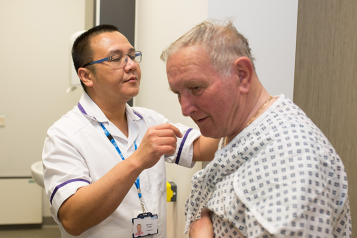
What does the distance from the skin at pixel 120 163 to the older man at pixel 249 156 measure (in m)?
0.19

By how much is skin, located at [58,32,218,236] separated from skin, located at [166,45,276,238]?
0.21 meters

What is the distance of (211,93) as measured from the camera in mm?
815

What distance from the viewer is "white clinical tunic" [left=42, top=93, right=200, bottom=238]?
3.81 feet

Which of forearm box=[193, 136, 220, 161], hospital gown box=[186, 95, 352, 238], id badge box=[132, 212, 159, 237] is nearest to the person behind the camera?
hospital gown box=[186, 95, 352, 238]

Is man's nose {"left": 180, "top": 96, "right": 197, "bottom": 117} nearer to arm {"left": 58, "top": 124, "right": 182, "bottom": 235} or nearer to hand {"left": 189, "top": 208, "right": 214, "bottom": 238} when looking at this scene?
arm {"left": 58, "top": 124, "right": 182, "bottom": 235}

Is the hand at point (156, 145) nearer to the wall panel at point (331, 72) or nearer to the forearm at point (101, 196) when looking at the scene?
the forearm at point (101, 196)

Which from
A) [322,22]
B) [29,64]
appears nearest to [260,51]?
[322,22]

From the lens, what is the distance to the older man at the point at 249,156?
0.65 m

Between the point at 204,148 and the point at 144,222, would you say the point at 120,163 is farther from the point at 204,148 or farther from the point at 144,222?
the point at 204,148

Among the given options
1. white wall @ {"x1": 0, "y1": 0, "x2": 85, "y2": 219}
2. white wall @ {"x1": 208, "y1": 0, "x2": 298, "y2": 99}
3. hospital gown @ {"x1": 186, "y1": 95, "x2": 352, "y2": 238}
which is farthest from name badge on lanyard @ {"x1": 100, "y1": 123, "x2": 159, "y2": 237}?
white wall @ {"x1": 0, "y1": 0, "x2": 85, "y2": 219}

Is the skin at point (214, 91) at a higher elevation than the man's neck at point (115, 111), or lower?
higher

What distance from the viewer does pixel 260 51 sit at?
1.54 m

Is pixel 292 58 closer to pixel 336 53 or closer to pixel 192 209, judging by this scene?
pixel 336 53

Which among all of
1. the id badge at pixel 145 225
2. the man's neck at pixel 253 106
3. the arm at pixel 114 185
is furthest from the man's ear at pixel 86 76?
the man's neck at pixel 253 106
